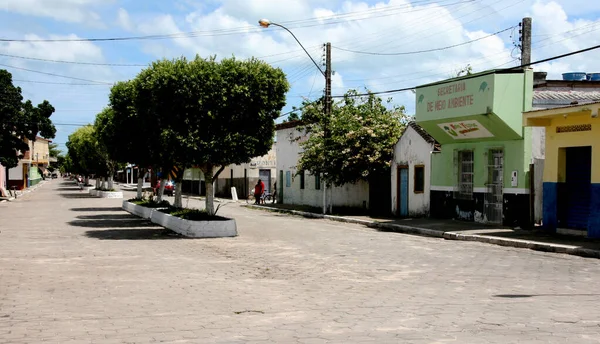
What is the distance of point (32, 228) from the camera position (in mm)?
21344

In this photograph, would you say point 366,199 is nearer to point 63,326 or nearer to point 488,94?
point 488,94

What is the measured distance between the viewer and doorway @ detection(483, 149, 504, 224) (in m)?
21.4

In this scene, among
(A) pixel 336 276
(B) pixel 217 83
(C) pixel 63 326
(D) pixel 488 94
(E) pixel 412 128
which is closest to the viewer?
(C) pixel 63 326

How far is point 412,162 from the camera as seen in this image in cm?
2652

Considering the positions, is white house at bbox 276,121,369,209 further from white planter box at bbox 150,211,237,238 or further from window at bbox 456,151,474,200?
white planter box at bbox 150,211,237,238

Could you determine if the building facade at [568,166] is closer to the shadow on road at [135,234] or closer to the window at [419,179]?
the window at [419,179]

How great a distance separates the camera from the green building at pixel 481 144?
20312 mm

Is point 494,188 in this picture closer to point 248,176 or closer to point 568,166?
point 568,166

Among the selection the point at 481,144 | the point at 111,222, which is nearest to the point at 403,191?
the point at 481,144

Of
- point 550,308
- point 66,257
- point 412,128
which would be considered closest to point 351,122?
point 412,128

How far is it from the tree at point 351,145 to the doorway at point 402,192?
0.90 meters

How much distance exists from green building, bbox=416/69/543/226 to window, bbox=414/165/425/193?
2.77 feet

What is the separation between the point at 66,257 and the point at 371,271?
6463mm

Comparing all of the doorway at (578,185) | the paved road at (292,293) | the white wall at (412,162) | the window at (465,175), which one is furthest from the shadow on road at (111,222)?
the doorway at (578,185)
